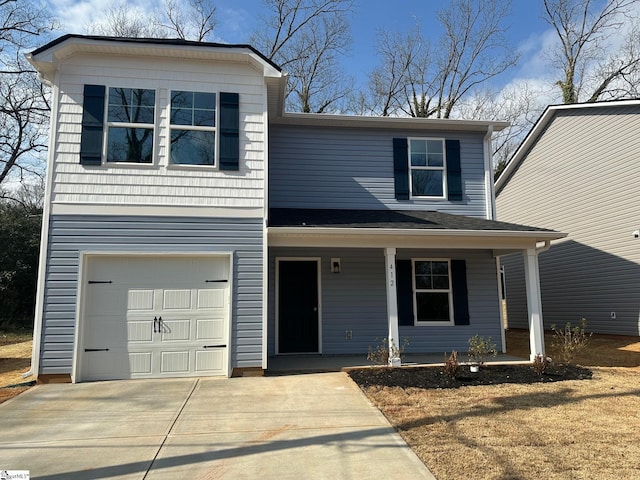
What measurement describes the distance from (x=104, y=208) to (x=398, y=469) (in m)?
6.08

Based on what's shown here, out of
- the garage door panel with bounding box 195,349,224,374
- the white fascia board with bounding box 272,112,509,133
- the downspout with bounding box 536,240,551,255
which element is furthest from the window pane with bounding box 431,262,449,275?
the garage door panel with bounding box 195,349,224,374

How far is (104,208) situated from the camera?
730 centimetres

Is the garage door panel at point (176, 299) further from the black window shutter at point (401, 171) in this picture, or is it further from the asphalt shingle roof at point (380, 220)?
the black window shutter at point (401, 171)

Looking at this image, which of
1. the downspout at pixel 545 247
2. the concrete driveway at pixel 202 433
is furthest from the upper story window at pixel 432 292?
the concrete driveway at pixel 202 433

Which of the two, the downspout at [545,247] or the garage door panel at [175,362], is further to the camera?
the downspout at [545,247]

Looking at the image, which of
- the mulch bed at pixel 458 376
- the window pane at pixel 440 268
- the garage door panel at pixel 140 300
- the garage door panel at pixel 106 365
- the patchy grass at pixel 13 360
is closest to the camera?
the patchy grass at pixel 13 360

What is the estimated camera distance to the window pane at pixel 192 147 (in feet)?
25.0

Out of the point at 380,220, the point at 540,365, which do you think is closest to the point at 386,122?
the point at 380,220

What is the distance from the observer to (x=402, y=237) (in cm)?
815

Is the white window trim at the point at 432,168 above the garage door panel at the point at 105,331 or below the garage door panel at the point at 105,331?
above

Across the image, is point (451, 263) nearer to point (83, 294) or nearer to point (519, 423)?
point (519, 423)

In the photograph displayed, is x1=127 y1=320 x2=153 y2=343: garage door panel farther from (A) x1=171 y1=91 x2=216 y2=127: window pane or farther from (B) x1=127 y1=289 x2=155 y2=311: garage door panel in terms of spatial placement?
(A) x1=171 y1=91 x2=216 y2=127: window pane

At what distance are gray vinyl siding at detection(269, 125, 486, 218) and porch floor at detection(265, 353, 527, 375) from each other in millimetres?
3272

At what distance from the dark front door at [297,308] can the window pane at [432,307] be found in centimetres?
234
